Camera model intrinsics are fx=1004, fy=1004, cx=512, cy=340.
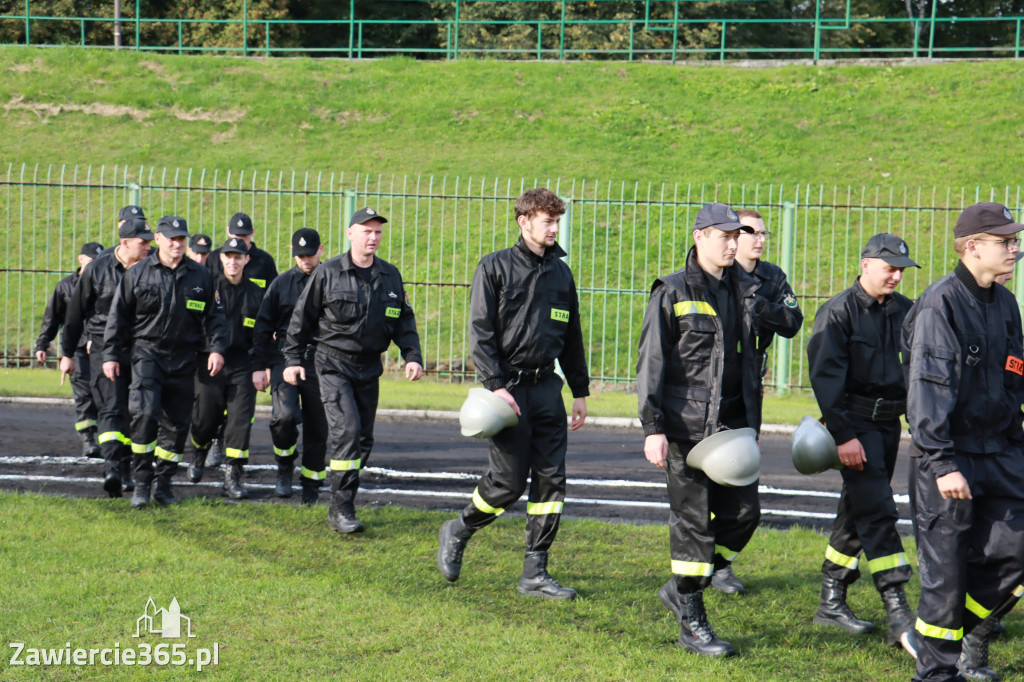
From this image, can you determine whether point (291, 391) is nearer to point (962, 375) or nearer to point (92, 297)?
point (92, 297)

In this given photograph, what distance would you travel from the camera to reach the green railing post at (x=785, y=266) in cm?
1410

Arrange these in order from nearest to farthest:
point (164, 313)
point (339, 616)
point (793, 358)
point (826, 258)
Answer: point (339, 616), point (164, 313), point (793, 358), point (826, 258)

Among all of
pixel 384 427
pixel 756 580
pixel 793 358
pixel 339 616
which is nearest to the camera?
pixel 339 616

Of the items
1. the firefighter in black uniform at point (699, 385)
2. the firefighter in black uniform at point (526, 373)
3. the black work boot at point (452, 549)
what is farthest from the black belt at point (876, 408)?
the black work boot at point (452, 549)

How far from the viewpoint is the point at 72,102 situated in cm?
2653

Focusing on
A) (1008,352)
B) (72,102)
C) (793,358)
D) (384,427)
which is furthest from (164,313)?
(72,102)

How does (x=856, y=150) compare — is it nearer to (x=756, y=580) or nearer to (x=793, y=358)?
(x=793, y=358)

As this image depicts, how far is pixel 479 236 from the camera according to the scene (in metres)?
17.8

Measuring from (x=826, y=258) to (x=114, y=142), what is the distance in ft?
56.0

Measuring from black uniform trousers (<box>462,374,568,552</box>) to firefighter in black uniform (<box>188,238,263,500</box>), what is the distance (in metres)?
3.48

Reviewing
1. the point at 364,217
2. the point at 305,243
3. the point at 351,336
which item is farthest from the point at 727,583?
the point at 305,243

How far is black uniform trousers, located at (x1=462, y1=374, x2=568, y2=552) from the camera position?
19.0 feet

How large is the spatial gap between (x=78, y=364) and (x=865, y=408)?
814cm

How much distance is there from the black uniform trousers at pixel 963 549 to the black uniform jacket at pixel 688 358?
3.28ft
